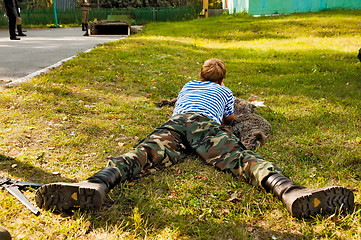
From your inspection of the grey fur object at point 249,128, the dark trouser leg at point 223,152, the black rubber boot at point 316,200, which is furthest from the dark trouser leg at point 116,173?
the black rubber boot at point 316,200

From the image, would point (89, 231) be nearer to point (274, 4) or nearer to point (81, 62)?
point (81, 62)

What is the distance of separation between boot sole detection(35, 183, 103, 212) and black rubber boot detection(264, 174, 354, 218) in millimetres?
1350

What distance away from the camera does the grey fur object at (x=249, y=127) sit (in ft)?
12.0

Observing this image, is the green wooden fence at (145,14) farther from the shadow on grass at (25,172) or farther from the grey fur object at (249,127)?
the shadow on grass at (25,172)

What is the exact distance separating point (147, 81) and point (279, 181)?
4.44 metres

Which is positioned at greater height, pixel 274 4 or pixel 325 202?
pixel 274 4

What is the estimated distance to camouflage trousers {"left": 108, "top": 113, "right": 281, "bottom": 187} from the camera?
106 inches

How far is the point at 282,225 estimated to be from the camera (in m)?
2.28

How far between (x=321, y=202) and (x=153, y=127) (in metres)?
2.43

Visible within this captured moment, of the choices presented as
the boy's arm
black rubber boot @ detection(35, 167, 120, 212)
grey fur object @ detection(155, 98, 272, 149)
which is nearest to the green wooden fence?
grey fur object @ detection(155, 98, 272, 149)

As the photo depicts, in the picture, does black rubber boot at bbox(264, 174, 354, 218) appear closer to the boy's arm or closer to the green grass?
the green grass

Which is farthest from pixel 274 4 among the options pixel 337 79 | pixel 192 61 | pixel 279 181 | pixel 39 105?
pixel 279 181

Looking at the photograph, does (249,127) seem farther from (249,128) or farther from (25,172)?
(25,172)

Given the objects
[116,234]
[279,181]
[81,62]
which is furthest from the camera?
[81,62]
